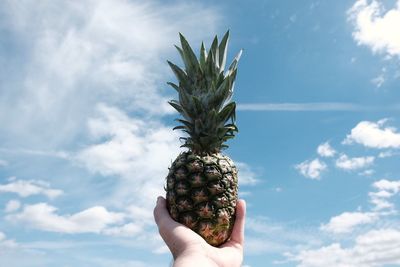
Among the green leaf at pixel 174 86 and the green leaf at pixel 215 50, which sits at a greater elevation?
the green leaf at pixel 215 50

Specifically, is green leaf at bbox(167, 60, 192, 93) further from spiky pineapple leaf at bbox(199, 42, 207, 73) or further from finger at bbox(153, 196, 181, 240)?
finger at bbox(153, 196, 181, 240)

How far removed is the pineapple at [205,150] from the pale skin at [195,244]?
0.17 m

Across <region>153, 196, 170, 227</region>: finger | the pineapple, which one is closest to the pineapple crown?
the pineapple

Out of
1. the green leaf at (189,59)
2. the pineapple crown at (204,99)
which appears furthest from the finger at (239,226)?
the green leaf at (189,59)

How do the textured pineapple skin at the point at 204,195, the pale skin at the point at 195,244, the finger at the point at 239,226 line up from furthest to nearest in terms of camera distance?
1. the finger at the point at 239,226
2. the textured pineapple skin at the point at 204,195
3. the pale skin at the point at 195,244

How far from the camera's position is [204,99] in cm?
911

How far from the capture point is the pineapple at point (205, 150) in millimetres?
8344

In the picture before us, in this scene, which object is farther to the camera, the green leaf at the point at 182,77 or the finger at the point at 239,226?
the green leaf at the point at 182,77

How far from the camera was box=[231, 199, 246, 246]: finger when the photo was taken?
28.5ft

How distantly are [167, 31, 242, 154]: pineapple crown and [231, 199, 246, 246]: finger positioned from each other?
1.23 m

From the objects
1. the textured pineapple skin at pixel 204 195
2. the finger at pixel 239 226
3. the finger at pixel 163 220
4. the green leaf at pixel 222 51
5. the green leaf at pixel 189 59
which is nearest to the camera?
the finger at pixel 163 220

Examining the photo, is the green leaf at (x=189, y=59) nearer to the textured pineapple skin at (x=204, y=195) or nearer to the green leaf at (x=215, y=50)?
the green leaf at (x=215, y=50)

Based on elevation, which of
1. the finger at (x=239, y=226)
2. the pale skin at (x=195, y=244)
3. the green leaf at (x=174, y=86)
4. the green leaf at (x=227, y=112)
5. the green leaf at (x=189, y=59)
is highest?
the green leaf at (x=189, y=59)

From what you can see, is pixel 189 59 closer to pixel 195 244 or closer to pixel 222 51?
pixel 222 51
